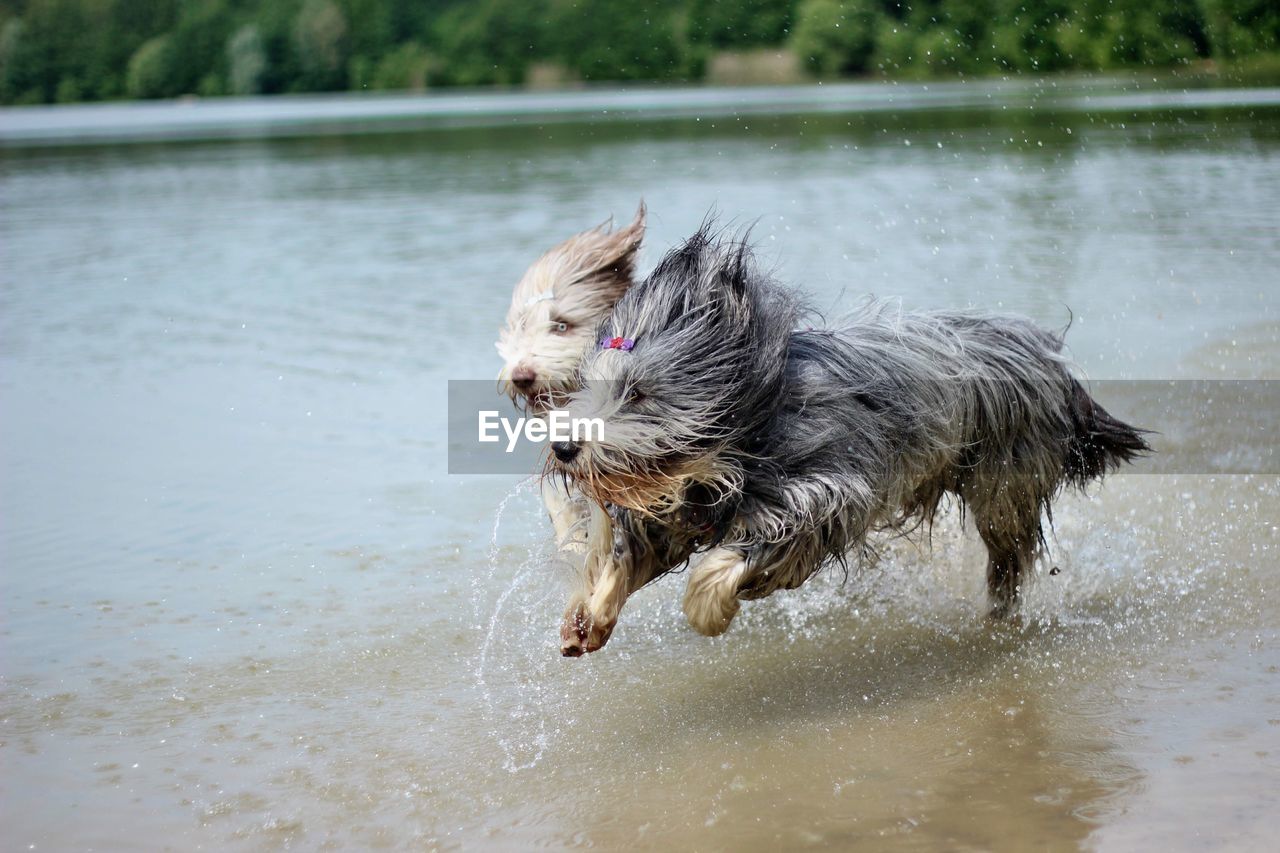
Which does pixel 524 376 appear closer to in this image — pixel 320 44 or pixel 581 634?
pixel 581 634

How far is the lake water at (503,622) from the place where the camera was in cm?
349

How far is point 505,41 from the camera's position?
5000cm

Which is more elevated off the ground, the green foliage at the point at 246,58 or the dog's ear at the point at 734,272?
the dog's ear at the point at 734,272

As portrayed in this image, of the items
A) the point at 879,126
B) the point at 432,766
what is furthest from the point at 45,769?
the point at 879,126

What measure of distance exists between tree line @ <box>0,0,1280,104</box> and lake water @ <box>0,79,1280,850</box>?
13.2 meters

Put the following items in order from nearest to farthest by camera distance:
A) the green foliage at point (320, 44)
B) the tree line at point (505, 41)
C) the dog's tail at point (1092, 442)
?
the dog's tail at point (1092, 442) → the tree line at point (505, 41) → the green foliage at point (320, 44)

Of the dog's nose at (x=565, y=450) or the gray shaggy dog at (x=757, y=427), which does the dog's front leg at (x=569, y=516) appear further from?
the dog's nose at (x=565, y=450)

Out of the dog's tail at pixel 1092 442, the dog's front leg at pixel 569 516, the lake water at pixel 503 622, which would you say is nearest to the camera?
the lake water at pixel 503 622

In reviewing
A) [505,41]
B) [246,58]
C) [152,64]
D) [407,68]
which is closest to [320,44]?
[246,58]

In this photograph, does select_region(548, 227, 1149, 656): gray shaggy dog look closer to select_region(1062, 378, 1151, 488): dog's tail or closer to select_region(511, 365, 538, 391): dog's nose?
select_region(1062, 378, 1151, 488): dog's tail

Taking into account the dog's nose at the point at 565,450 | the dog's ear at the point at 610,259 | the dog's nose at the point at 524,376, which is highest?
the dog's ear at the point at 610,259

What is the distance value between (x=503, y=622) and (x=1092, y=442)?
6.67 feet

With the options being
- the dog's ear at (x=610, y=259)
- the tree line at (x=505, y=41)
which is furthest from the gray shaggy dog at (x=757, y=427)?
the tree line at (x=505, y=41)

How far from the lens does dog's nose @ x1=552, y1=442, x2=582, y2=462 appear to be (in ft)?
11.6
